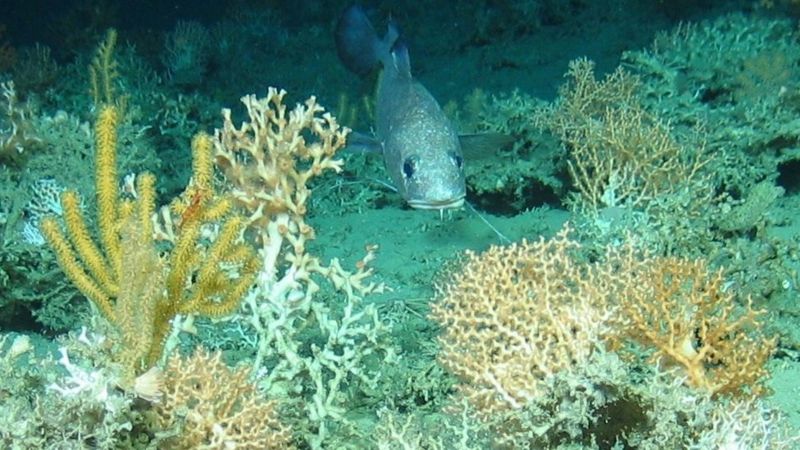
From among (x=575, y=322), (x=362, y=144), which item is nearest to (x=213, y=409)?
(x=575, y=322)

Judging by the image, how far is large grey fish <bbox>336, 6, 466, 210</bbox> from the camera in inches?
164

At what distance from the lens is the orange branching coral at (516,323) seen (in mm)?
2629

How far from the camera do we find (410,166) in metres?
4.27

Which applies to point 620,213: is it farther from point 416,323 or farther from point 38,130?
point 38,130

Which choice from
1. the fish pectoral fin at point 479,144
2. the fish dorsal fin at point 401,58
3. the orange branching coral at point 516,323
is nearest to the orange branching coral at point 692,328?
the orange branching coral at point 516,323

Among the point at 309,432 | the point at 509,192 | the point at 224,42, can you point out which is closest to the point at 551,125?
the point at 509,192

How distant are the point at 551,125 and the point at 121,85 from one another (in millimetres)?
5774

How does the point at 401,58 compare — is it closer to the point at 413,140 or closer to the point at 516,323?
the point at 413,140

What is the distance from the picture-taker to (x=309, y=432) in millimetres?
3248

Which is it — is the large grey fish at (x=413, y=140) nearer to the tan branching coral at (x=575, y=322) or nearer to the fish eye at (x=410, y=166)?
the fish eye at (x=410, y=166)

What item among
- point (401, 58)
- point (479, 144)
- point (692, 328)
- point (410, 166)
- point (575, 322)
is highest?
point (401, 58)

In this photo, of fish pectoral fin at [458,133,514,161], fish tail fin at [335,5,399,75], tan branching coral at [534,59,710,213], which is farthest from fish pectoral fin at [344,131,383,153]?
tan branching coral at [534,59,710,213]

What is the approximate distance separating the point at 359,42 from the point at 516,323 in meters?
3.37

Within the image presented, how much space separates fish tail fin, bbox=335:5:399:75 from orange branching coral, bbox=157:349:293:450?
10.4ft
